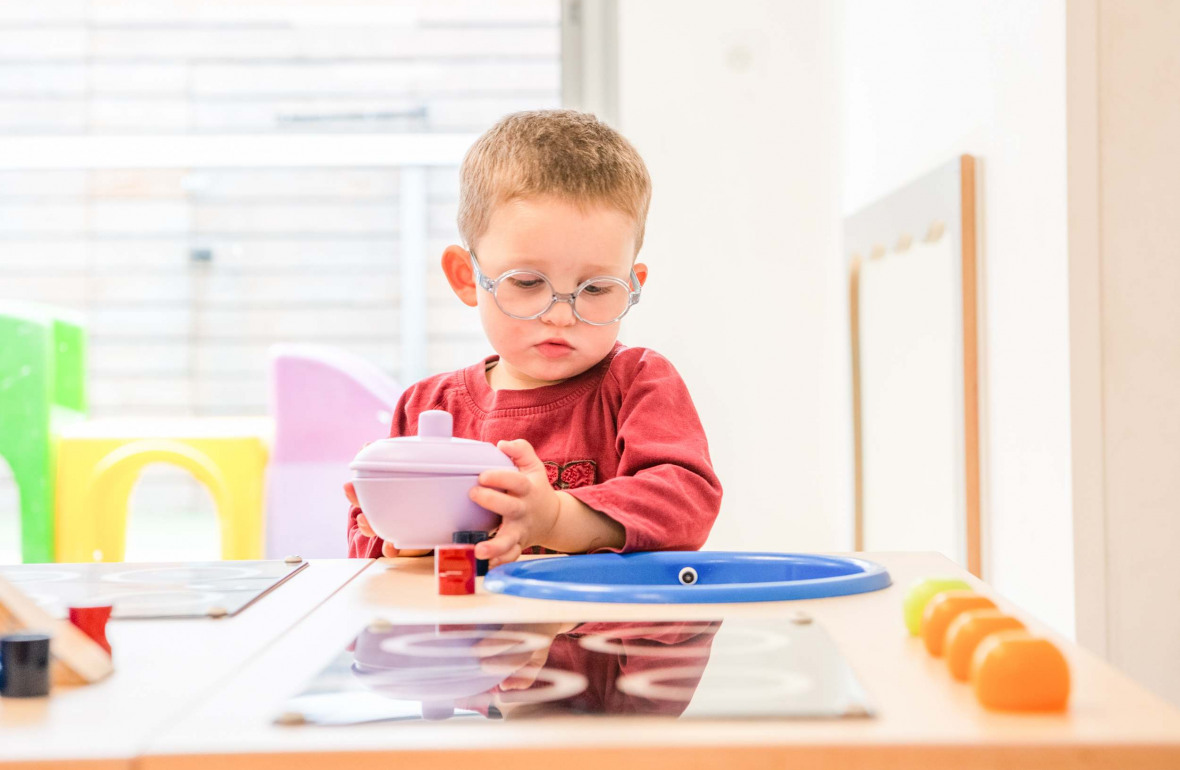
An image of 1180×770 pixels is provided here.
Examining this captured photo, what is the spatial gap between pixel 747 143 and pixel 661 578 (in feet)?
5.84

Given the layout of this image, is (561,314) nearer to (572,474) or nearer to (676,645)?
(572,474)

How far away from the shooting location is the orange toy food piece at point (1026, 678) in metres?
0.37

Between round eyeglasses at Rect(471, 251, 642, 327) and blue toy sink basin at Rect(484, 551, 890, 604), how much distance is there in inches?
8.9

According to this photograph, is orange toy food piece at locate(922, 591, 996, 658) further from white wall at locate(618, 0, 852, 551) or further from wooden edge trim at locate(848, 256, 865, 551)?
white wall at locate(618, 0, 852, 551)

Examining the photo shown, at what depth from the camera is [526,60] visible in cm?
284

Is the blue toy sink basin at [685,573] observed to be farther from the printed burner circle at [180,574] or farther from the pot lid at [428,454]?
the printed burner circle at [180,574]

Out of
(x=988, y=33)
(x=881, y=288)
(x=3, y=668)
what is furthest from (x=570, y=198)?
(x=881, y=288)

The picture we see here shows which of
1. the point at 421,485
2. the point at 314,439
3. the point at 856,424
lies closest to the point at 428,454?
the point at 421,485

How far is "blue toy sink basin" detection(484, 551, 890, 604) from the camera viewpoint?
0.60 m

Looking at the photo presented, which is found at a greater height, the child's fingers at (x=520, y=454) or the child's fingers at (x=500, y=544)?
the child's fingers at (x=520, y=454)

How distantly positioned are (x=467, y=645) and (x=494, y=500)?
0.74 feet

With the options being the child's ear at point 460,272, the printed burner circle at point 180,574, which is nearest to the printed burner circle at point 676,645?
the printed burner circle at point 180,574

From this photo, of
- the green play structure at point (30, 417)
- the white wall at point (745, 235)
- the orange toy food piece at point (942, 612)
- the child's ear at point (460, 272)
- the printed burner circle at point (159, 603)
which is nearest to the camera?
the orange toy food piece at point (942, 612)

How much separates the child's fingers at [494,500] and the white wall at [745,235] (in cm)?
167
